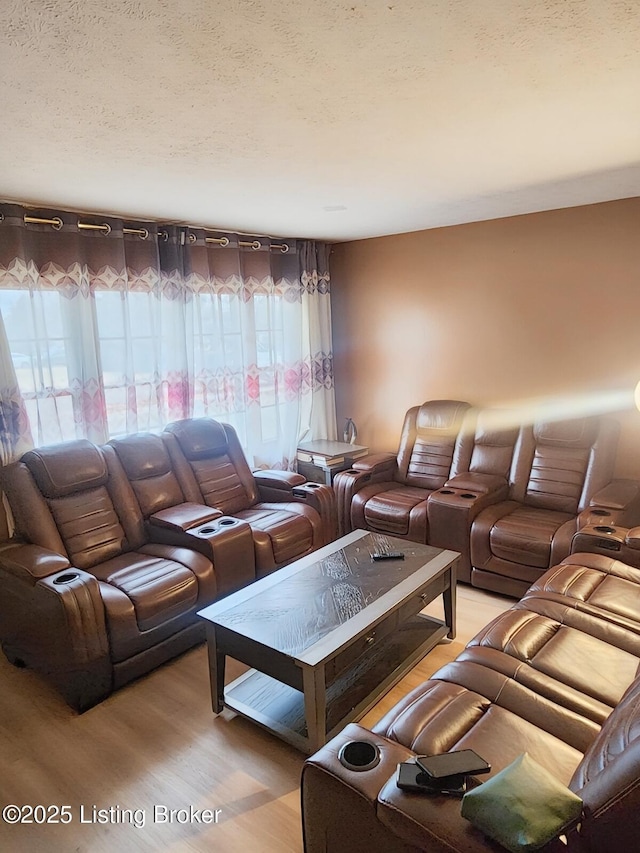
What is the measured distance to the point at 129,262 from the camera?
337cm

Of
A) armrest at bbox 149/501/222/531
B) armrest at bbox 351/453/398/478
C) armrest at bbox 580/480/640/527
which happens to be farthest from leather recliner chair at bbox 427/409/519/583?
armrest at bbox 149/501/222/531

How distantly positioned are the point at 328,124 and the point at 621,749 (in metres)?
1.93

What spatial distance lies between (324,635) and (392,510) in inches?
63.4

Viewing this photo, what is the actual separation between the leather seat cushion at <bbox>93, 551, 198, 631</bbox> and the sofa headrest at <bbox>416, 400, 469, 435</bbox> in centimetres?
214

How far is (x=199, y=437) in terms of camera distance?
3.56 meters

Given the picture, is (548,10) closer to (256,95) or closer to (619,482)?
(256,95)

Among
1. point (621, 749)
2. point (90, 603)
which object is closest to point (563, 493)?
point (621, 749)

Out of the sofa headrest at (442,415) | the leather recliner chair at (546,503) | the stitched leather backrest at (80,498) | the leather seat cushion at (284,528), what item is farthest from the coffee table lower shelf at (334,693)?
the sofa headrest at (442,415)

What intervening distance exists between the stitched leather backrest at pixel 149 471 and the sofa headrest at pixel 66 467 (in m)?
0.17

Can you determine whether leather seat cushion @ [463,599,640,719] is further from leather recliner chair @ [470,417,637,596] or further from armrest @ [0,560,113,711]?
armrest @ [0,560,113,711]

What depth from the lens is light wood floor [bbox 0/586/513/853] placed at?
182cm

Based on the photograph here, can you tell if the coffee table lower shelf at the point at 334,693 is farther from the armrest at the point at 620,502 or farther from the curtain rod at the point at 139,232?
the curtain rod at the point at 139,232

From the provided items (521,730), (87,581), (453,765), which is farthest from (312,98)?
(87,581)

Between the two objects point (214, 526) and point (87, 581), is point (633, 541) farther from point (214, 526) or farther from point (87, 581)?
point (87, 581)
